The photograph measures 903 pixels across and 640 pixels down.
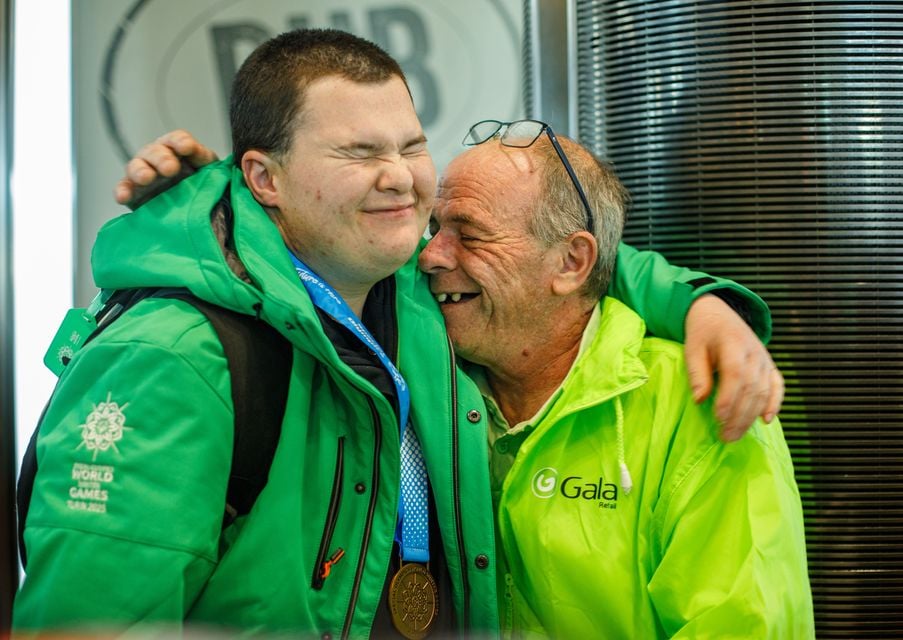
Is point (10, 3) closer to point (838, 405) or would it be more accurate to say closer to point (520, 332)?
point (520, 332)

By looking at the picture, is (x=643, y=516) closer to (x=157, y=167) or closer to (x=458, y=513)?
(x=458, y=513)

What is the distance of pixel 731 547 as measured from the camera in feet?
6.16

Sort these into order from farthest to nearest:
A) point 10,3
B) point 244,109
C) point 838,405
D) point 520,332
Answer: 1. point 10,3
2. point 838,405
3. point 520,332
4. point 244,109

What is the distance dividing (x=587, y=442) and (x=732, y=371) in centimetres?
37

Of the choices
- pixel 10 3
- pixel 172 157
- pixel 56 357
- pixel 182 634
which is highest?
pixel 10 3

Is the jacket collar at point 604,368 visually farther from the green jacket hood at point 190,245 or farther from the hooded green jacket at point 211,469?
the green jacket hood at point 190,245

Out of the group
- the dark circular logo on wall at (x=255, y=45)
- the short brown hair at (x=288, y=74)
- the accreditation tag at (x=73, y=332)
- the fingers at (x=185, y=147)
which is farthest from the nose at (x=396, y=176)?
the dark circular logo on wall at (x=255, y=45)

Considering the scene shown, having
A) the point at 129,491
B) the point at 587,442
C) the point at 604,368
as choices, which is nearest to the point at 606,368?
the point at 604,368

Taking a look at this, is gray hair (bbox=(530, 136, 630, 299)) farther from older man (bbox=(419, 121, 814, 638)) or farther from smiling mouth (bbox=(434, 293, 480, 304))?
smiling mouth (bbox=(434, 293, 480, 304))

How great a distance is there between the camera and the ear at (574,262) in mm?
Result: 2266

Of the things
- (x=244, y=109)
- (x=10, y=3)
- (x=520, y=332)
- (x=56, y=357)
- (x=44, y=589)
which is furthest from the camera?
(x=10, y=3)

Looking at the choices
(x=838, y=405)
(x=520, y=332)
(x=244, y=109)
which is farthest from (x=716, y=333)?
(x=244, y=109)

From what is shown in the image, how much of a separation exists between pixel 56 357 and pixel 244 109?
0.70m

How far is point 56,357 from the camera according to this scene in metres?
2.11
